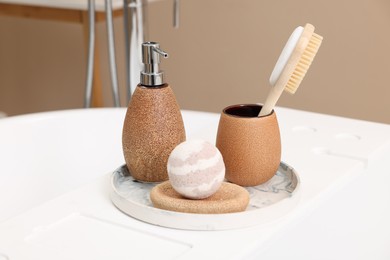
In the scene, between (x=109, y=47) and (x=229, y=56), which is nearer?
(x=109, y=47)

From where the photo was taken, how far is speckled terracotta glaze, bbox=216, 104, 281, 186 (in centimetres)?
70

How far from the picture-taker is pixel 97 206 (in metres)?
0.70

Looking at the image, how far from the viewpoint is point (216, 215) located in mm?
623

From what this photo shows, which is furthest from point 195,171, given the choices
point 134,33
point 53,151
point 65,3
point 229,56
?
point 229,56

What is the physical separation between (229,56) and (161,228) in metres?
1.84

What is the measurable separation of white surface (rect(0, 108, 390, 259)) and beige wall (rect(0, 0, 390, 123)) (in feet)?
3.45

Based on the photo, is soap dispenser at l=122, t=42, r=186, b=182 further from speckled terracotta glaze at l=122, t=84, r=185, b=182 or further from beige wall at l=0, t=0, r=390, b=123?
beige wall at l=0, t=0, r=390, b=123

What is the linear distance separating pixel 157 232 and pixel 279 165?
201 mm

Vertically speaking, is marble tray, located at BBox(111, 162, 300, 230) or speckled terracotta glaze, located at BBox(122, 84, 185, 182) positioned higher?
speckled terracotta glaze, located at BBox(122, 84, 185, 182)

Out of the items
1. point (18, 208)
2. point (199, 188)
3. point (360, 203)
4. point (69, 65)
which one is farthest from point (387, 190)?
point (69, 65)

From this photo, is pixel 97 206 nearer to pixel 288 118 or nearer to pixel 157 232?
pixel 157 232

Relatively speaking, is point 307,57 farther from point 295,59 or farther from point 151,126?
point 151,126

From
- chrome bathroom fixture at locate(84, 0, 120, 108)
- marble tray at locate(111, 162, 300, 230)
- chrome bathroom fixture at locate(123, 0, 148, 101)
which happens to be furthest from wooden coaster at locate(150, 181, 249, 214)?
chrome bathroom fixture at locate(84, 0, 120, 108)

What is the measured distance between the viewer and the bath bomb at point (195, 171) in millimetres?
633
